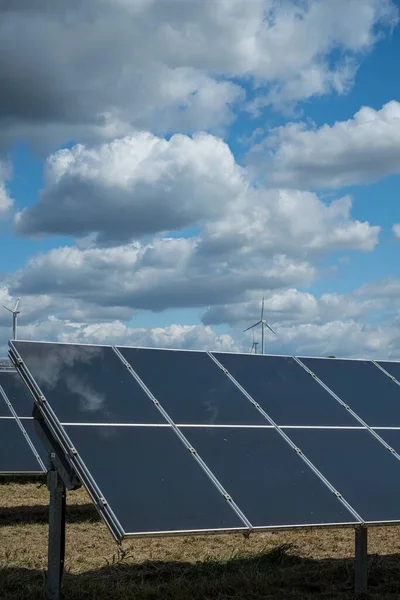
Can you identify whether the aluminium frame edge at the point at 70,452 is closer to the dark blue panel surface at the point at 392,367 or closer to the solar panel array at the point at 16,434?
the dark blue panel surface at the point at 392,367

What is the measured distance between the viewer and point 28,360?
1288 cm

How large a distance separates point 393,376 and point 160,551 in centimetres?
609

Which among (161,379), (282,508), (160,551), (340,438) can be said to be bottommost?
(160,551)

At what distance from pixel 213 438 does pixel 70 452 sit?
8.04 ft

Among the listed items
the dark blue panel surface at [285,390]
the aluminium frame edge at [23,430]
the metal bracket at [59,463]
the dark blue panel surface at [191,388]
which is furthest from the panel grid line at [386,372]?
the aluminium frame edge at [23,430]

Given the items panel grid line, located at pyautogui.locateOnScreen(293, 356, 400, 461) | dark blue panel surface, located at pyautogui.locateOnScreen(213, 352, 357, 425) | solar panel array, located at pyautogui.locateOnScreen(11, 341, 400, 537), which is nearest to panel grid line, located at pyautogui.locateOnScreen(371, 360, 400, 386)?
solar panel array, located at pyautogui.locateOnScreen(11, 341, 400, 537)

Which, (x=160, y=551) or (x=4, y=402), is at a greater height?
(x=4, y=402)

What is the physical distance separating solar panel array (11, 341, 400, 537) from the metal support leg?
0.68m

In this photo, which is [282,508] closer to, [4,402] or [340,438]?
[340,438]

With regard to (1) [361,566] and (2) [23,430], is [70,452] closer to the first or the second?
(1) [361,566]

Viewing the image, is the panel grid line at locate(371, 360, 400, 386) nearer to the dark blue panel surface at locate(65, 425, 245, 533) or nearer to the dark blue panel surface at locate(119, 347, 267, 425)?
the dark blue panel surface at locate(119, 347, 267, 425)

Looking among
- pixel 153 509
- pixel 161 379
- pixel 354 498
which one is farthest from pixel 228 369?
pixel 153 509

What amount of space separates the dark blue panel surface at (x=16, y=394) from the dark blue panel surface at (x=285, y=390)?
1356 cm

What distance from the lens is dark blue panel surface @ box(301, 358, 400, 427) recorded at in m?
15.0
